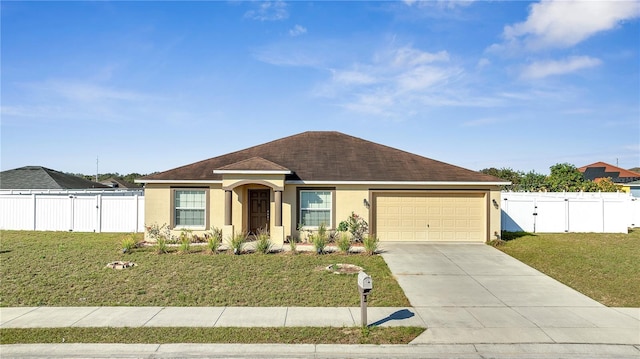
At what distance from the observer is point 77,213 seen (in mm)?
18656

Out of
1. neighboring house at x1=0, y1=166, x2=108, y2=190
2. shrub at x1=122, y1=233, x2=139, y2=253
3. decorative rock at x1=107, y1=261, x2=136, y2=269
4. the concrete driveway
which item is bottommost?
the concrete driveway

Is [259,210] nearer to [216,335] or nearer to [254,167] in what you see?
[254,167]

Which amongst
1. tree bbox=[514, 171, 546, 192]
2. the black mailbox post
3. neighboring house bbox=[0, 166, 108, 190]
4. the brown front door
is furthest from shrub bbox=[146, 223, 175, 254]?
tree bbox=[514, 171, 546, 192]

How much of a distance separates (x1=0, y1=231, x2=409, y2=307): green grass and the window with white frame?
6.53ft

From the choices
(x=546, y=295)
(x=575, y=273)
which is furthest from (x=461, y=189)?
(x=546, y=295)

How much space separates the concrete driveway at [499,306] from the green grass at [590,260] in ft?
1.66

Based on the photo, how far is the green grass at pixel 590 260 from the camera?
9852 mm

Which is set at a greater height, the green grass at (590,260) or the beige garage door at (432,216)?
the beige garage door at (432,216)

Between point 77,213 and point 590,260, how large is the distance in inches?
853

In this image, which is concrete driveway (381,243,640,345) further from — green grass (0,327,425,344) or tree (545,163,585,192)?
tree (545,163,585,192)

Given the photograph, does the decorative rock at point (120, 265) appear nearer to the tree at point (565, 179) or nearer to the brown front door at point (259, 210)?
the brown front door at point (259, 210)

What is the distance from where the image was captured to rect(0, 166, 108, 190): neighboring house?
91.5 ft

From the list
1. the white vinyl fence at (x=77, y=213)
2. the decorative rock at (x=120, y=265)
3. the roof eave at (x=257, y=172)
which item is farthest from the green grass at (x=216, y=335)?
the white vinyl fence at (x=77, y=213)

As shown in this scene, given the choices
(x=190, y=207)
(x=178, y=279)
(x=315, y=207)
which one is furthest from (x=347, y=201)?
(x=178, y=279)
